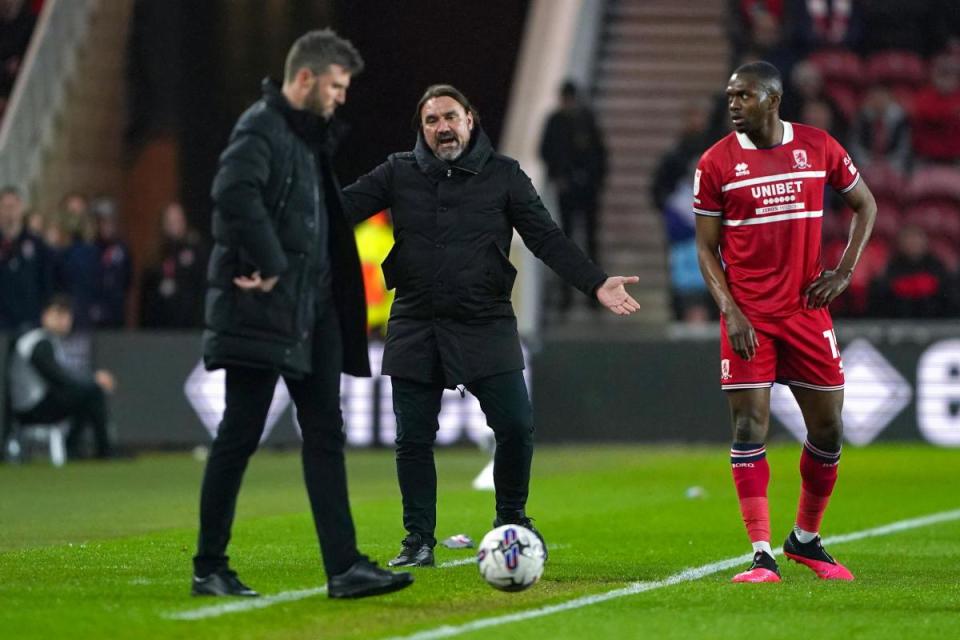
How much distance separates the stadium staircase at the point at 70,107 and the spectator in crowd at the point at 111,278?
350 centimetres

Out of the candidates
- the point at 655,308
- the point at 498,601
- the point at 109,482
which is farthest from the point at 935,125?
the point at 498,601

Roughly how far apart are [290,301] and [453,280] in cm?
178

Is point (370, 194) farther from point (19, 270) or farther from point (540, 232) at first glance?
point (19, 270)

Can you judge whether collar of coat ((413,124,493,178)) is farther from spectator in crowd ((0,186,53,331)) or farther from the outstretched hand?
spectator in crowd ((0,186,53,331))

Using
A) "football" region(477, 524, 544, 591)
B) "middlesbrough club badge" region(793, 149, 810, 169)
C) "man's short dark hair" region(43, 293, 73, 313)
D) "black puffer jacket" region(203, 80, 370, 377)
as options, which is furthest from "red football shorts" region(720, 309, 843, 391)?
"man's short dark hair" region(43, 293, 73, 313)

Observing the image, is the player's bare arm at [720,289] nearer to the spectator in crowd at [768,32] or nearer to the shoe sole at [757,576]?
the shoe sole at [757,576]

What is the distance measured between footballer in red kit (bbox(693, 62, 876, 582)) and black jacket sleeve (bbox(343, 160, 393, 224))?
148 cm

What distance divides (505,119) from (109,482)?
39.7 ft

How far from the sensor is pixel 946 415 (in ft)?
63.6

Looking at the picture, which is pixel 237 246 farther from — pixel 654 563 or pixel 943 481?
pixel 943 481

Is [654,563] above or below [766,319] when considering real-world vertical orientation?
below

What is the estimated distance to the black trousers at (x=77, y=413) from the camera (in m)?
18.3

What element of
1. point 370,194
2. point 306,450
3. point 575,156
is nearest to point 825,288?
point 370,194

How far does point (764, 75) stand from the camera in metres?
8.76
